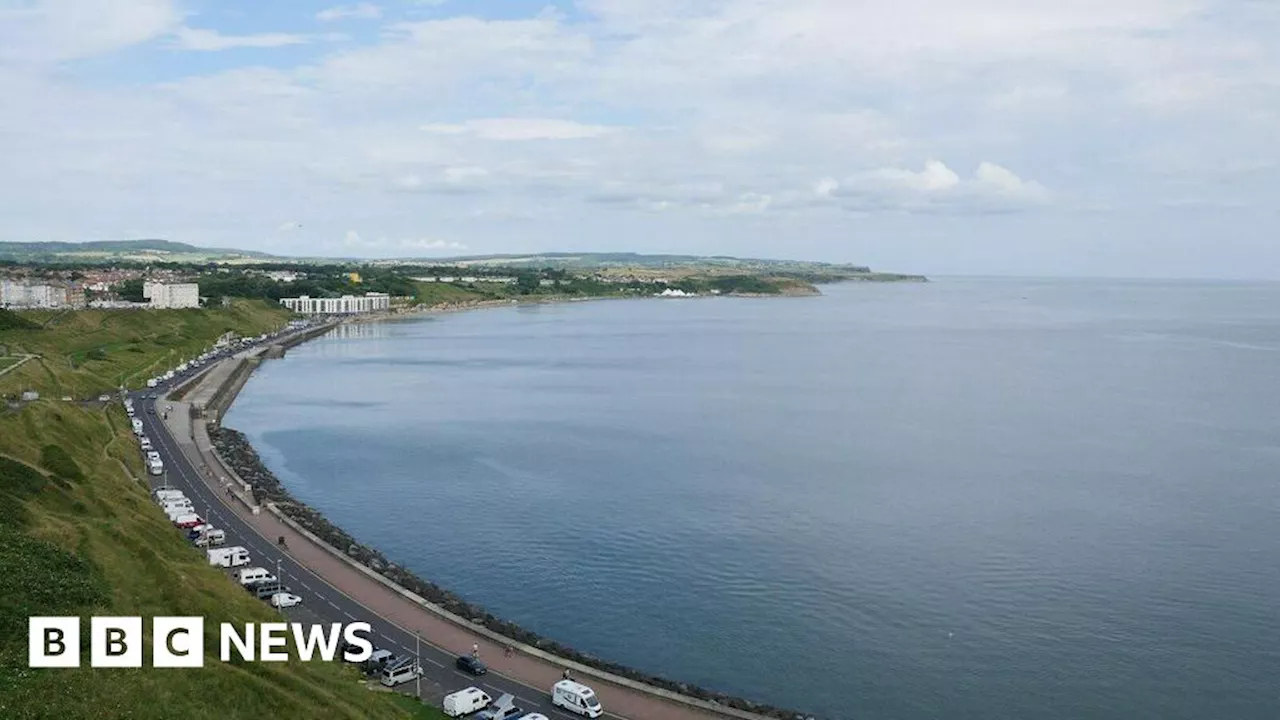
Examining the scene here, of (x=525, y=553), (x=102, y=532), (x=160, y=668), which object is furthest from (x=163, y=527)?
(x=160, y=668)

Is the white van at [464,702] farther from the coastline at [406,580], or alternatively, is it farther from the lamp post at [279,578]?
the lamp post at [279,578]

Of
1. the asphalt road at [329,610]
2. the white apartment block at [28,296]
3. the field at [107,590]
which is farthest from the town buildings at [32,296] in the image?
the field at [107,590]

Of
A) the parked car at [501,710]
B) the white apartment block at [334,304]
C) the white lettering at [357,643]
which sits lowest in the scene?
the parked car at [501,710]

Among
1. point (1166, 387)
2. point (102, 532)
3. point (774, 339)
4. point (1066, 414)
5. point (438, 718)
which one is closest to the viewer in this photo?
point (438, 718)

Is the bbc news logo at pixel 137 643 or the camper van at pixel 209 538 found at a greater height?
the bbc news logo at pixel 137 643

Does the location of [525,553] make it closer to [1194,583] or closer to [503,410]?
[1194,583]

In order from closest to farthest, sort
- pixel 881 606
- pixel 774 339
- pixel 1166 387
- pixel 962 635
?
pixel 962 635, pixel 881 606, pixel 1166 387, pixel 774 339

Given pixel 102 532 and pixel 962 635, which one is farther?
pixel 962 635

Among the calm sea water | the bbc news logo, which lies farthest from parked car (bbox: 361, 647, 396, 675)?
the calm sea water
